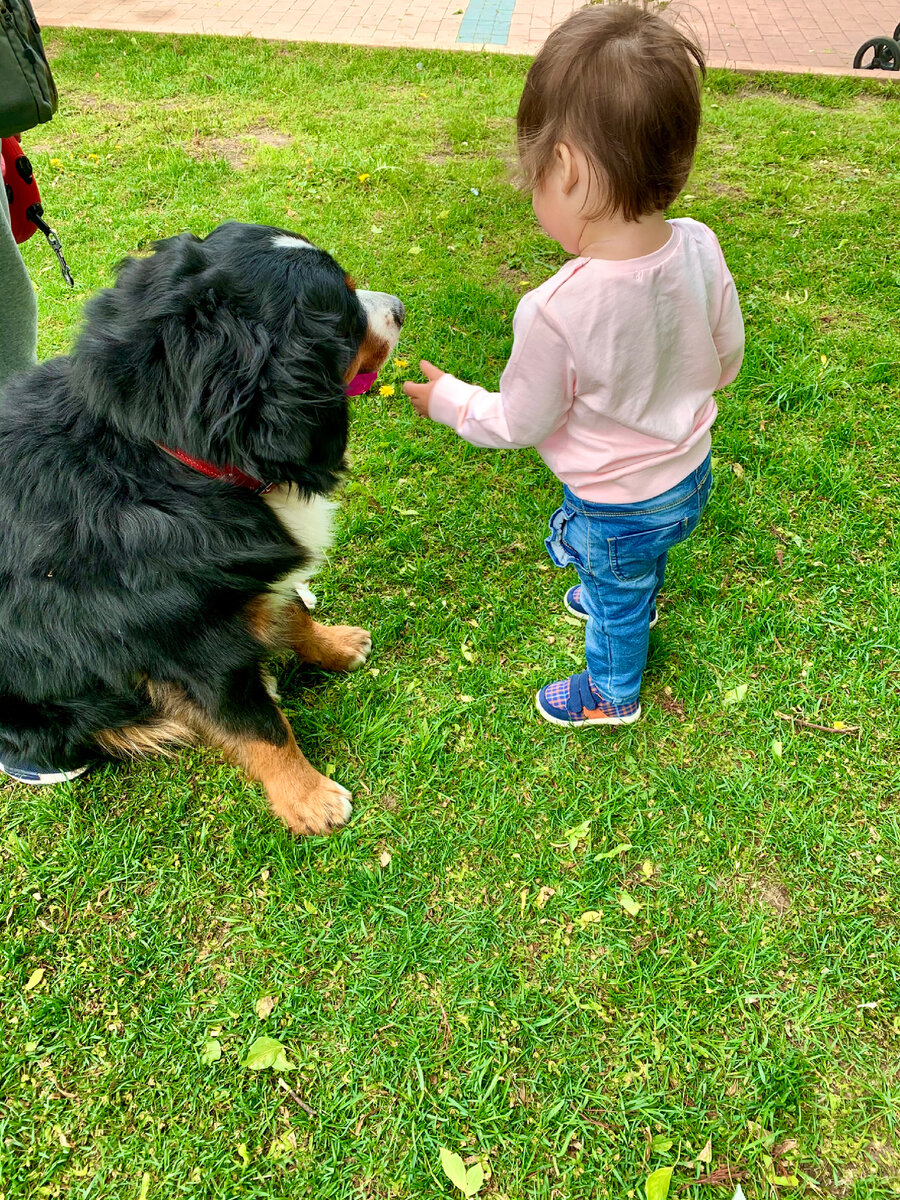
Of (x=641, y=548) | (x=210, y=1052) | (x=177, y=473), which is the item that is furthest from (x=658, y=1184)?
(x=177, y=473)

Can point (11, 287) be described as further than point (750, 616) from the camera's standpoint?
No

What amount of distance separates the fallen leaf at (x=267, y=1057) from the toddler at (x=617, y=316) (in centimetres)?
141

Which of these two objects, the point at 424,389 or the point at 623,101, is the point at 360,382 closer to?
the point at 424,389

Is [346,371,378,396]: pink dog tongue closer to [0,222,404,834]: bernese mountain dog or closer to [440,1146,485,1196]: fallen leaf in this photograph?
[0,222,404,834]: bernese mountain dog

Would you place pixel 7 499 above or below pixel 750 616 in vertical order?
above

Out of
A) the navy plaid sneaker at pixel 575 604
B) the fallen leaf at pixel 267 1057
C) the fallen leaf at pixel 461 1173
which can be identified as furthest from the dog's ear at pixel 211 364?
the fallen leaf at pixel 461 1173

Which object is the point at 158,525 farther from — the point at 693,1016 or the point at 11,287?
the point at 693,1016

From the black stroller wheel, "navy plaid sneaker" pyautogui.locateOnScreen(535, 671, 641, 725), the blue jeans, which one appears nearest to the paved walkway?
the black stroller wheel

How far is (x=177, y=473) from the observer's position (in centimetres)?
158

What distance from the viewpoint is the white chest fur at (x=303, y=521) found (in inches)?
70.4

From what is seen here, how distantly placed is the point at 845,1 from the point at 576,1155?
10.0 m

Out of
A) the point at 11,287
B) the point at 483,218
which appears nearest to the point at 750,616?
the point at 11,287

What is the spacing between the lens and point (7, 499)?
5.23 ft

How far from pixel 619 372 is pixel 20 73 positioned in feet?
6.17
